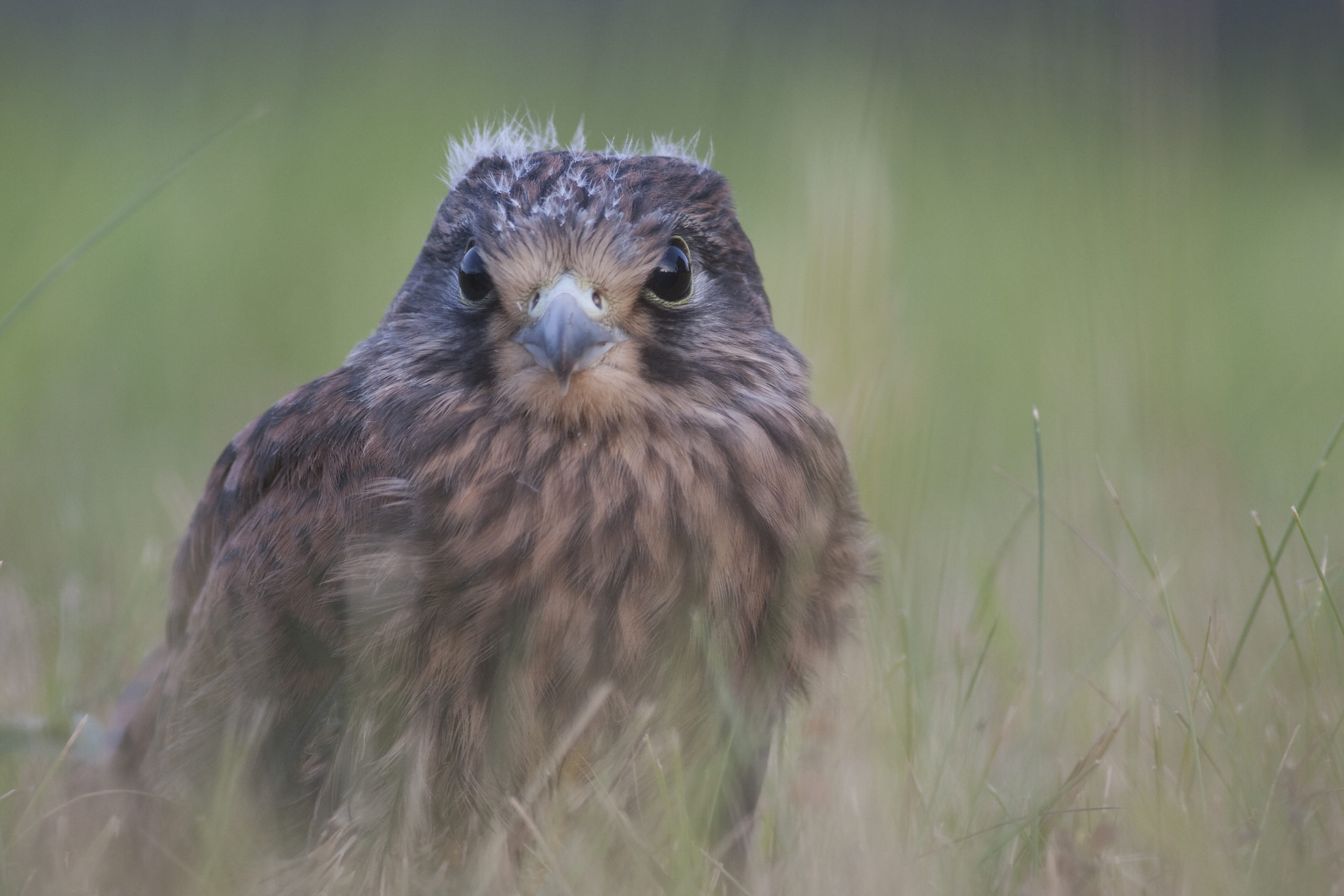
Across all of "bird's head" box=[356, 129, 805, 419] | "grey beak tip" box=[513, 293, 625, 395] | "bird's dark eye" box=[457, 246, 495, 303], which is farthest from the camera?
"bird's dark eye" box=[457, 246, 495, 303]

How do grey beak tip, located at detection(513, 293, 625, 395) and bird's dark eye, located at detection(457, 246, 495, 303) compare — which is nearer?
grey beak tip, located at detection(513, 293, 625, 395)

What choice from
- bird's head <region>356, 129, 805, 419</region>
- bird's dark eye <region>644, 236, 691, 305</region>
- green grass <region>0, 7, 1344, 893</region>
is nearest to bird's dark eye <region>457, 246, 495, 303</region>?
bird's head <region>356, 129, 805, 419</region>

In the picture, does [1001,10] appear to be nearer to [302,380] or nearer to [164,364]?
[302,380]

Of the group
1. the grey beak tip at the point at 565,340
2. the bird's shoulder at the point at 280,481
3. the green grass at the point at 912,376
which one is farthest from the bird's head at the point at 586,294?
the green grass at the point at 912,376

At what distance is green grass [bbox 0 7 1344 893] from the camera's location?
103 inches

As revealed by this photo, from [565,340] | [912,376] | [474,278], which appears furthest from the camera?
[912,376]

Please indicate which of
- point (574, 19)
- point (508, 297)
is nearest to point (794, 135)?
point (508, 297)

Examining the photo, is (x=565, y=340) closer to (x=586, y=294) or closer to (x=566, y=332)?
(x=566, y=332)

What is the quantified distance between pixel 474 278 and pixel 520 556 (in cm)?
57

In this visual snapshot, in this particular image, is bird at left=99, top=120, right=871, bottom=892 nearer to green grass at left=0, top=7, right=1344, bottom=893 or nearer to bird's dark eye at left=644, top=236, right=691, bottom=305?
bird's dark eye at left=644, top=236, right=691, bottom=305

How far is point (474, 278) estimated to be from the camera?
284 cm

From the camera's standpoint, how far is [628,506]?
106 inches

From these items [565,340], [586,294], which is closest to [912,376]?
[586,294]

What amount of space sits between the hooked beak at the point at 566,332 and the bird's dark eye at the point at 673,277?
0.16m
